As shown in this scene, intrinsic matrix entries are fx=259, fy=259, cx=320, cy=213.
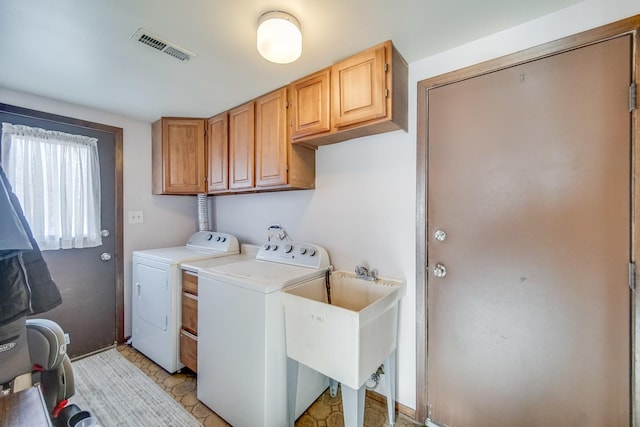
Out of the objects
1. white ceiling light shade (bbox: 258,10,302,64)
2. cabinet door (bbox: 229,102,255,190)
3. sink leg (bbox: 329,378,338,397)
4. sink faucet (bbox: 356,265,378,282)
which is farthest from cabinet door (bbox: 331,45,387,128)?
sink leg (bbox: 329,378,338,397)

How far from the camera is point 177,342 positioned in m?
2.04

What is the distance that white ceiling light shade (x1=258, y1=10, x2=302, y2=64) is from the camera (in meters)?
1.23

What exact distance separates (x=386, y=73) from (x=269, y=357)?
1.70m

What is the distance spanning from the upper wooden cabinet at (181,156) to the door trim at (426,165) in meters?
2.06

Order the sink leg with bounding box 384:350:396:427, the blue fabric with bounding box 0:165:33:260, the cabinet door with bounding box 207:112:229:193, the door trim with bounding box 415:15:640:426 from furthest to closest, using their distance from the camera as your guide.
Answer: the cabinet door with bounding box 207:112:229:193
the sink leg with bounding box 384:350:396:427
the door trim with bounding box 415:15:640:426
the blue fabric with bounding box 0:165:33:260

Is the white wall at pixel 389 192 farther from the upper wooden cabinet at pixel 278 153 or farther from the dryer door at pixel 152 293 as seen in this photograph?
the dryer door at pixel 152 293

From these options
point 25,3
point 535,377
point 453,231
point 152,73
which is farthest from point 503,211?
point 25,3

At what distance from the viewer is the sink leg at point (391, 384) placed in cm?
156

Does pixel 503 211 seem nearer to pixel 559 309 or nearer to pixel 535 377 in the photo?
pixel 559 309

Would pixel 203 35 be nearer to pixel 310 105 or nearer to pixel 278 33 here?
pixel 278 33

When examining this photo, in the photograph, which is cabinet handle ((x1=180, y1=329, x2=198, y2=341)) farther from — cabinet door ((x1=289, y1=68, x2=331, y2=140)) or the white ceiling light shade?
the white ceiling light shade

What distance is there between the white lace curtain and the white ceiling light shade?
208 cm

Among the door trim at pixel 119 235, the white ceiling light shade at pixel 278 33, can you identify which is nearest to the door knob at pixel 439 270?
the white ceiling light shade at pixel 278 33

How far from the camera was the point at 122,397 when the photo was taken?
180cm
